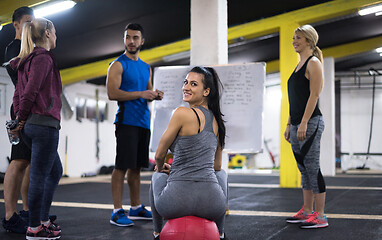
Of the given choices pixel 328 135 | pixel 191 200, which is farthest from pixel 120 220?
pixel 328 135

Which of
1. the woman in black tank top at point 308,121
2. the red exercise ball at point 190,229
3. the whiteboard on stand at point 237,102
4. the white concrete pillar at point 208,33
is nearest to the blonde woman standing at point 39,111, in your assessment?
the red exercise ball at point 190,229

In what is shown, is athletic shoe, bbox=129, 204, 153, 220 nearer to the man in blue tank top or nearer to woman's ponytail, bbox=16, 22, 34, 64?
the man in blue tank top

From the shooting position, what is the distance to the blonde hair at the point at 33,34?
2.16 meters

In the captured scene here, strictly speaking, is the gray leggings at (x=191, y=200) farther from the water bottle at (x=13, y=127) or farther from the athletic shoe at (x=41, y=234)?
the water bottle at (x=13, y=127)

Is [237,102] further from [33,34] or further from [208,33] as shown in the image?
[33,34]

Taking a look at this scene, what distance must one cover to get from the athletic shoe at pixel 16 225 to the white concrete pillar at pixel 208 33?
5.99 ft

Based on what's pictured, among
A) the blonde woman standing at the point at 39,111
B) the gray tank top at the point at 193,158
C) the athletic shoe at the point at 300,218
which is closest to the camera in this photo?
the gray tank top at the point at 193,158

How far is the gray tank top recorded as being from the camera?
1.69m

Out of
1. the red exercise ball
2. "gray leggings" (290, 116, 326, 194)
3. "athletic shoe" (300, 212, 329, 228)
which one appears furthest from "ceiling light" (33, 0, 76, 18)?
the red exercise ball

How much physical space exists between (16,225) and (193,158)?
4.56 ft

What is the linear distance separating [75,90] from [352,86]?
8.28m

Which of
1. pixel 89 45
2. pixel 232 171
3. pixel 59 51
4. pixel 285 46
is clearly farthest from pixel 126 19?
pixel 232 171

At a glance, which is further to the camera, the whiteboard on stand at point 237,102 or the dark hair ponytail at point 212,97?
the whiteboard on stand at point 237,102

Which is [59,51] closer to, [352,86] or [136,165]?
[136,165]
